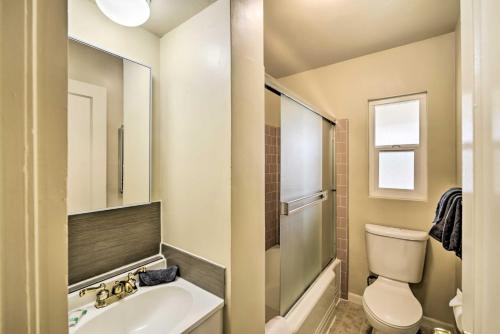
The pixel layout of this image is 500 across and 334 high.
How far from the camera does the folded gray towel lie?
1063 mm

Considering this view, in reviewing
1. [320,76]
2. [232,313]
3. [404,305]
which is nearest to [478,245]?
[232,313]

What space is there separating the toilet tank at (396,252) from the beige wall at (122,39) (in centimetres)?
186

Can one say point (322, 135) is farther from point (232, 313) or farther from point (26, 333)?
point (26, 333)

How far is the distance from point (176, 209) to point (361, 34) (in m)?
1.98

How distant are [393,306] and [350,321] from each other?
0.55 meters

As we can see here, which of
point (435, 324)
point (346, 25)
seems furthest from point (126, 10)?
point (435, 324)

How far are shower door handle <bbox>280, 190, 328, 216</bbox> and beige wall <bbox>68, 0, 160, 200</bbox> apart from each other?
0.79 metres

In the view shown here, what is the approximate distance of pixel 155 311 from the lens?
1.02m

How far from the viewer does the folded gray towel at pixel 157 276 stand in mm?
1063

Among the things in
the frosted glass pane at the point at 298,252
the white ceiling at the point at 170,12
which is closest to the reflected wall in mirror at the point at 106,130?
the white ceiling at the point at 170,12

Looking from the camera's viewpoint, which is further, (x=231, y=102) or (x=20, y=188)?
(x=231, y=102)

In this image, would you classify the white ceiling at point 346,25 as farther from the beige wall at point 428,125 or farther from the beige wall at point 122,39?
the beige wall at point 122,39

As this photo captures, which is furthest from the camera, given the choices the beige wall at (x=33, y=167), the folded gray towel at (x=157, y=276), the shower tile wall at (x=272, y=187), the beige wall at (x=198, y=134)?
the shower tile wall at (x=272, y=187)

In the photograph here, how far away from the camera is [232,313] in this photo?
951mm
